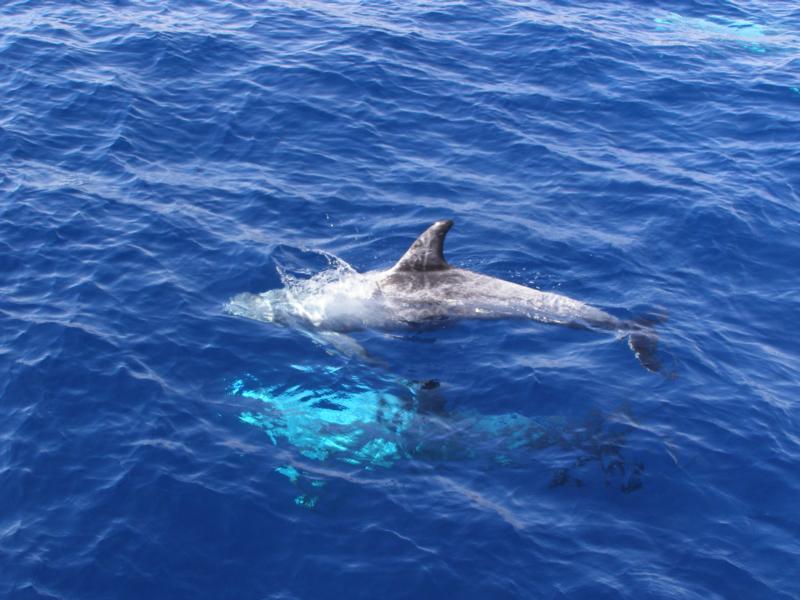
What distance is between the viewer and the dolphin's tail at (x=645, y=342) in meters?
17.1

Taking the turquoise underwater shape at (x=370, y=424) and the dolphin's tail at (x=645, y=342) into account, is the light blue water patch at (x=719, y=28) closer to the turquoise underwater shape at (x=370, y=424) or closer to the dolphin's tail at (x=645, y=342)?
the dolphin's tail at (x=645, y=342)

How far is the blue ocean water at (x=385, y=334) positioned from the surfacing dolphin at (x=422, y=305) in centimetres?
37

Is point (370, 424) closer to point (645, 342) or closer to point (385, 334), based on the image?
point (385, 334)

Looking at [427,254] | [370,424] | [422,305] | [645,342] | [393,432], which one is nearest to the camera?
[393,432]

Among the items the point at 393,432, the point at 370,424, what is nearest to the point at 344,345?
the point at 370,424

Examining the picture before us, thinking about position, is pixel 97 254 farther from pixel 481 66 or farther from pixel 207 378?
pixel 481 66

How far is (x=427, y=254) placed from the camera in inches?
→ 706

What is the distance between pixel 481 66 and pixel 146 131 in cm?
1191

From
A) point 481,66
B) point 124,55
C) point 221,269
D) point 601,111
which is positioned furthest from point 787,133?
point 124,55

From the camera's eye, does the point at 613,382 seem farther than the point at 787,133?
No

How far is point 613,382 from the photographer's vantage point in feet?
54.6

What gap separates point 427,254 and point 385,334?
6.22 ft

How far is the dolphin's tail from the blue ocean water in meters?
0.35

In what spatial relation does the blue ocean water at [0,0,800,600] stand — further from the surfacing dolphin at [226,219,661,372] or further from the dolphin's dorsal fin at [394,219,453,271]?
the dolphin's dorsal fin at [394,219,453,271]
